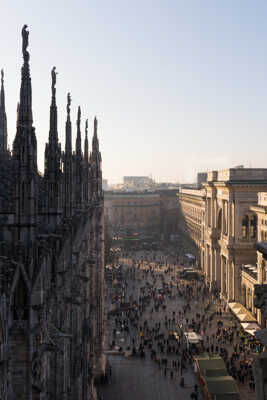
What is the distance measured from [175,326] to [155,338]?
5.63 metres

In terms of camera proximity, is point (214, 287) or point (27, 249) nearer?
point (27, 249)

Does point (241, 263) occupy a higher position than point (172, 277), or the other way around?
point (241, 263)

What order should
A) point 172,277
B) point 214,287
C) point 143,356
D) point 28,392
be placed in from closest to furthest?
1. point 28,392
2. point 143,356
3. point 214,287
4. point 172,277

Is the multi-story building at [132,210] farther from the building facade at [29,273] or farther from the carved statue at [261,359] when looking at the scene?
the carved statue at [261,359]

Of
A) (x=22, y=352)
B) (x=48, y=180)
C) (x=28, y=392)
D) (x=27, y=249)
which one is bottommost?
(x=28, y=392)

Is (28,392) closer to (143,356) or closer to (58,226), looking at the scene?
(58,226)

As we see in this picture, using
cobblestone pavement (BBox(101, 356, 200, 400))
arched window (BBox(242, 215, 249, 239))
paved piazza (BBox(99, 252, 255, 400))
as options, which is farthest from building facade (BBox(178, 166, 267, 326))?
cobblestone pavement (BBox(101, 356, 200, 400))

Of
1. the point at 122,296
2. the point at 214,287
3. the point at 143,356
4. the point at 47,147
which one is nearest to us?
the point at 47,147

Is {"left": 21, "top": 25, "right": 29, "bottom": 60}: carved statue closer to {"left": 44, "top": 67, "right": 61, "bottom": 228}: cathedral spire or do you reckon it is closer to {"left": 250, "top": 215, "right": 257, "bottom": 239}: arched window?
{"left": 44, "top": 67, "right": 61, "bottom": 228}: cathedral spire

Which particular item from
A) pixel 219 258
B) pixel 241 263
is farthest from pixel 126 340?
pixel 219 258

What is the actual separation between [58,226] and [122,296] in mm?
47254

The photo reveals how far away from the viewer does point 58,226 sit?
636 inches

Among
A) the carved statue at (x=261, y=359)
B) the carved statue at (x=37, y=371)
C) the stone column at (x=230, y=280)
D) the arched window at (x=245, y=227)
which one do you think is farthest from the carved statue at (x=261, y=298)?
the arched window at (x=245, y=227)

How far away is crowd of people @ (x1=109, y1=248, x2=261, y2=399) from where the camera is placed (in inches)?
1583
